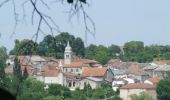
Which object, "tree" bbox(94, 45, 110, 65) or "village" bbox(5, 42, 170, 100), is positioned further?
"tree" bbox(94, 45, 110, 65)

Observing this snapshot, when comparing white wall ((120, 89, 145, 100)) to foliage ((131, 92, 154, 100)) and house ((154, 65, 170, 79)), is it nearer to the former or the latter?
foliage ((131, 92, 154, 100))

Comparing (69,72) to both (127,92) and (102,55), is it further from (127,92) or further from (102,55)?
(102,55)

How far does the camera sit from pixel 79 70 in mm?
53031

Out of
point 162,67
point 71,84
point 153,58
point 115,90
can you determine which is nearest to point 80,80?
point 71,84

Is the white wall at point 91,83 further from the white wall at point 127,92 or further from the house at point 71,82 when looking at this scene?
the white wall at point 127,92

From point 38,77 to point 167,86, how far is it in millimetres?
11919

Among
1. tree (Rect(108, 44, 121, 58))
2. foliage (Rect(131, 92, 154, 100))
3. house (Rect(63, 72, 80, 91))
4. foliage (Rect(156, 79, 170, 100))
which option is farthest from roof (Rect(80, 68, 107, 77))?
tree (Rect(108, 44, 121, 58))

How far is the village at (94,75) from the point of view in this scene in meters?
41.2

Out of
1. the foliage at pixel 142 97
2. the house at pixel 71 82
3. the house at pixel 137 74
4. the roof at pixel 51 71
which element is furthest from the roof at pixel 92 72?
the foliage at pixel 142 97

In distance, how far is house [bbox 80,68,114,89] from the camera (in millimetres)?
45219

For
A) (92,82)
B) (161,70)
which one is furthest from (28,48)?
(161,70)

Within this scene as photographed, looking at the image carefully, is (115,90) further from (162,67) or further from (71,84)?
(162,67)

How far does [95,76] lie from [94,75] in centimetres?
19

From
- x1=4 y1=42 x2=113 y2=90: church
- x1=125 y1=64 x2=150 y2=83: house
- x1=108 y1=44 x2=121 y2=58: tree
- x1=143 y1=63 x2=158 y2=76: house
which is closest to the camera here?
x1=4 y1=42 x2=113 y2=90: church
